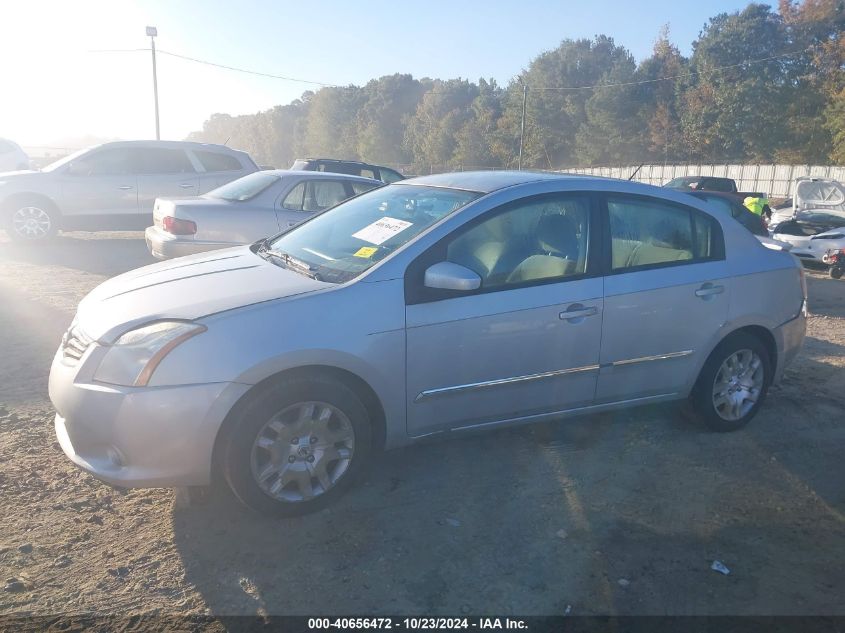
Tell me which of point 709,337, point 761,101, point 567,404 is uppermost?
point 761,101

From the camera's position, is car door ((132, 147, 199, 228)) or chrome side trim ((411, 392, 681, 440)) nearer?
chrome side trim ((411, 392, 681, 440))

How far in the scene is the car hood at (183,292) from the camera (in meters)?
3.22

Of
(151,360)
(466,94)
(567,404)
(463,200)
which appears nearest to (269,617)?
(151,360)

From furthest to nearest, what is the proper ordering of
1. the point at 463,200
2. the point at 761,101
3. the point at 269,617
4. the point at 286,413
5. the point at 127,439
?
the point at 761,101, the point at 463,200, the point at 286,413, the point at 127,439, the point at 269,617

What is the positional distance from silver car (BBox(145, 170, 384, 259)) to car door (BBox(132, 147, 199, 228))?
132 inches

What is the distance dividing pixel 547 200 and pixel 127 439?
2.57 metres

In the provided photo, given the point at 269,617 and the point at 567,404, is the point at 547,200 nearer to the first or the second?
the point at 567,404

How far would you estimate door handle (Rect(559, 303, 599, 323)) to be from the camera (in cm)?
383

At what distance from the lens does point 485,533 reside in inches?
130

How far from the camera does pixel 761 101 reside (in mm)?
42812

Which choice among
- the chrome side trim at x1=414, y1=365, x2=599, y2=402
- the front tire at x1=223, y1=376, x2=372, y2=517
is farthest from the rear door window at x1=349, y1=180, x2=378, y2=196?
the front tire at x1=223, y1=376, x2=372, y2=517

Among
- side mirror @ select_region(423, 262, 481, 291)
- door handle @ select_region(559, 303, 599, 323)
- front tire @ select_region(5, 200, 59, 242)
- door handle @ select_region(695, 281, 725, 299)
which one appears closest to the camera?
side mirror @ select_region(423, 262, 481, 291)

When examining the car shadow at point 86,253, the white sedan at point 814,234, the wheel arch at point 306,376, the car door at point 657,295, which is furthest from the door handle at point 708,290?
the white sedan at point 814,234

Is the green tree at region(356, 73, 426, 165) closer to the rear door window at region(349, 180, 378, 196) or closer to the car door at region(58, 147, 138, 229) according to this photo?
the car door at region(58, 147, 138, 229)
